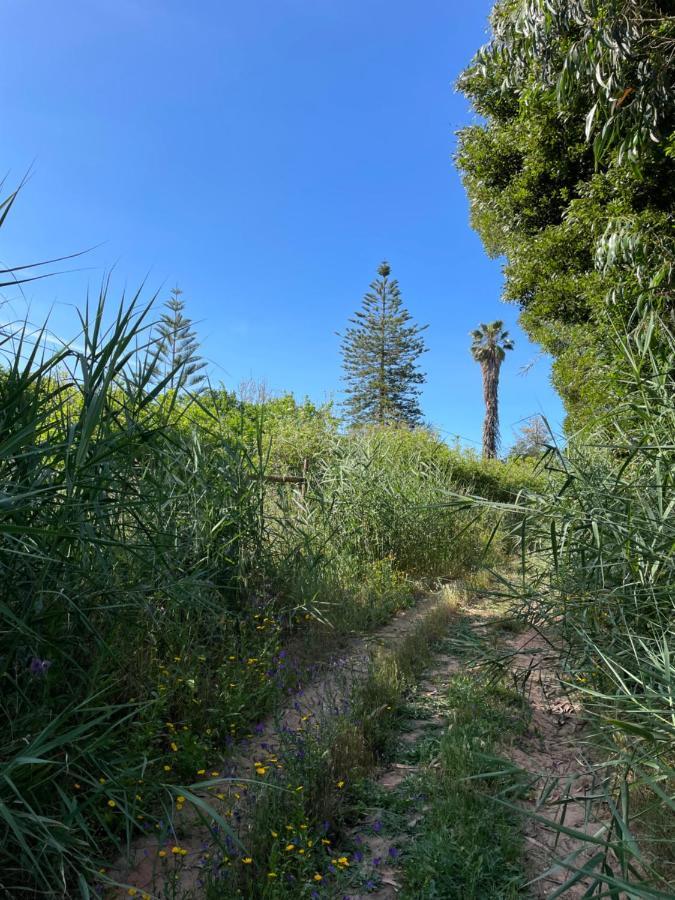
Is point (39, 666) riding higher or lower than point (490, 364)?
lower

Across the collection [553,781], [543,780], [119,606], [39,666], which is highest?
[119,606]

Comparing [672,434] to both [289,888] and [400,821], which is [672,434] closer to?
[400,821]

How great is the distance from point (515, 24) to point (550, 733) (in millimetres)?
7438

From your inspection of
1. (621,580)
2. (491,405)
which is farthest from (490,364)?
(621,580)

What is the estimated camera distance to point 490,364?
77.9 feet

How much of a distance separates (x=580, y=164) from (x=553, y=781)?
9676 mm

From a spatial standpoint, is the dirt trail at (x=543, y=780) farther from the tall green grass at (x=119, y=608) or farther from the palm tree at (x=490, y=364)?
the palm tree at (x=490, y=364)

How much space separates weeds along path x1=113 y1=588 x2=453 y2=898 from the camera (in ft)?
5.21

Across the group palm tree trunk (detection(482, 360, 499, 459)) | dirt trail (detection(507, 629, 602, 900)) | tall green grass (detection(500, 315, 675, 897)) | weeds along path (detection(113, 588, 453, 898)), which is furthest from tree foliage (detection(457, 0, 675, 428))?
palm tree trunk (detection(482, 360, 499, 459))

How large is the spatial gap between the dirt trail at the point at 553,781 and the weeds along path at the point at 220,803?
90 cm

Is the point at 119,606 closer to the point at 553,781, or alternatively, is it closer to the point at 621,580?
the point at 553,781

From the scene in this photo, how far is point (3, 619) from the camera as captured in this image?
164cm

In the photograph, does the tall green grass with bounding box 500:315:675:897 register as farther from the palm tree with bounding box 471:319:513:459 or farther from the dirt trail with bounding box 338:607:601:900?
the palm tree with bounding box 471:319:513:459


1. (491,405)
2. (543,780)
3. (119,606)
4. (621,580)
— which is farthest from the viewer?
(491,405)
